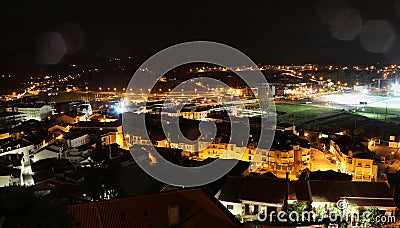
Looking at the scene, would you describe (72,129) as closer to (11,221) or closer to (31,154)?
(31,154)

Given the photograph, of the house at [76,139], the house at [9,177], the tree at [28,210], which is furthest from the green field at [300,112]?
the tree at [28,210]

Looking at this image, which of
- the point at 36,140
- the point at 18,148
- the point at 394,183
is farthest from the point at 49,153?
the point at 394,183

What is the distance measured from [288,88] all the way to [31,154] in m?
28.9

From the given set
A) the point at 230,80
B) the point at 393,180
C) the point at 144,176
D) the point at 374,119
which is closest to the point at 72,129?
the point at 144,176

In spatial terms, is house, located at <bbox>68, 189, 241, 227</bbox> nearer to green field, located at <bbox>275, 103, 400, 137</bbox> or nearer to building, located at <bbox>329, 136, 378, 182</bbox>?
building, located at <bbox>329, 136, 378, 182</bbox>

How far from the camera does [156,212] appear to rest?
4.00m

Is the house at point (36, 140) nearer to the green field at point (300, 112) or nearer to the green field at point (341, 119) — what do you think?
the green field at point (341, 119)

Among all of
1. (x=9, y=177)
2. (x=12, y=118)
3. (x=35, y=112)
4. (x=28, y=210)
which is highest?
(x=28, y=210)

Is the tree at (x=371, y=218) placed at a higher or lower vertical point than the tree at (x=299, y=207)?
lower

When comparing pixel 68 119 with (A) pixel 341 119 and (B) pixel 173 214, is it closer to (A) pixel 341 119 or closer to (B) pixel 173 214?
(A) pixel 341 119

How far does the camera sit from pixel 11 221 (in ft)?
8.59

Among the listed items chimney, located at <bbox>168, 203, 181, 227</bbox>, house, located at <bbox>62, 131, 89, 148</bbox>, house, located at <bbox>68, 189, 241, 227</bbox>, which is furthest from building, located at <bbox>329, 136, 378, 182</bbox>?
house, located at <bbox>62, 131, 89, 148</bbox>

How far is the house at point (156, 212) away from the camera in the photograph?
3775 mm

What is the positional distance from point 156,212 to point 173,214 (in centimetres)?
31
